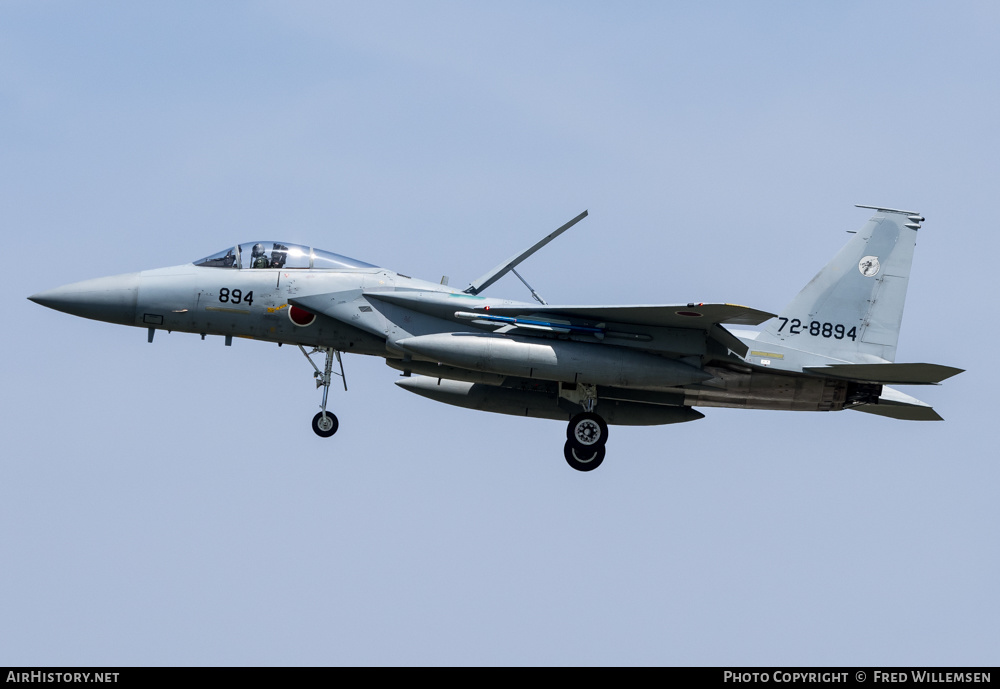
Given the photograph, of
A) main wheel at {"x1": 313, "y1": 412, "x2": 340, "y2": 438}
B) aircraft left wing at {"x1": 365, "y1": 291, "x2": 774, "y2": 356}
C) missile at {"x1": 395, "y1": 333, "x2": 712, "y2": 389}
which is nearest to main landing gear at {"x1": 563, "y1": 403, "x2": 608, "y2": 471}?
missile at {"x1": 395, "y1": 333, "x2": 712, "y2": 389}

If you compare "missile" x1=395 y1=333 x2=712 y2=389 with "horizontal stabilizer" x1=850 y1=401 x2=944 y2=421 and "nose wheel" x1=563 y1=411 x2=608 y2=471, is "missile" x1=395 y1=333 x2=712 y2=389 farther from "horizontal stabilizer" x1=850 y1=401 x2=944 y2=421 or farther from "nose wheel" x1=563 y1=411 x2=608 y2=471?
"horizontal stabilizer" x1=850 y1=401 x2=944 y2=421

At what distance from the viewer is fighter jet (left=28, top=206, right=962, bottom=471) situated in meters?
17.4

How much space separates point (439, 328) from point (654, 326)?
118 inches

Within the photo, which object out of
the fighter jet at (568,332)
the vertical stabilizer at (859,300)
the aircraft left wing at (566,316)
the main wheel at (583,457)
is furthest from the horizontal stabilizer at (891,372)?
the main wheel at (583,457)

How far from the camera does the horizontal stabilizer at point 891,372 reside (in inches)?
672

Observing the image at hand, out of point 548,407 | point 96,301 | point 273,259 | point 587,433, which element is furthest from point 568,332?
point 96,301

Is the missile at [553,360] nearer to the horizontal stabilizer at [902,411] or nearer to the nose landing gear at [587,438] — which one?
the nose landing gear at [587,438]

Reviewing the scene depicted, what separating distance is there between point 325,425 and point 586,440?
146 inches

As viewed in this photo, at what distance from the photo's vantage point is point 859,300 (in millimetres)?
18828

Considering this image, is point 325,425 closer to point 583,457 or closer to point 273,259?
point 273,259

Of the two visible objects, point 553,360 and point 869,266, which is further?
point 869,266

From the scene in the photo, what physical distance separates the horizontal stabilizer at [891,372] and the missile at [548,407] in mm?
2219

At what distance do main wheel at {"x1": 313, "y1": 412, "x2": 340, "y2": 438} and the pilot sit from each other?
228 centimetres
